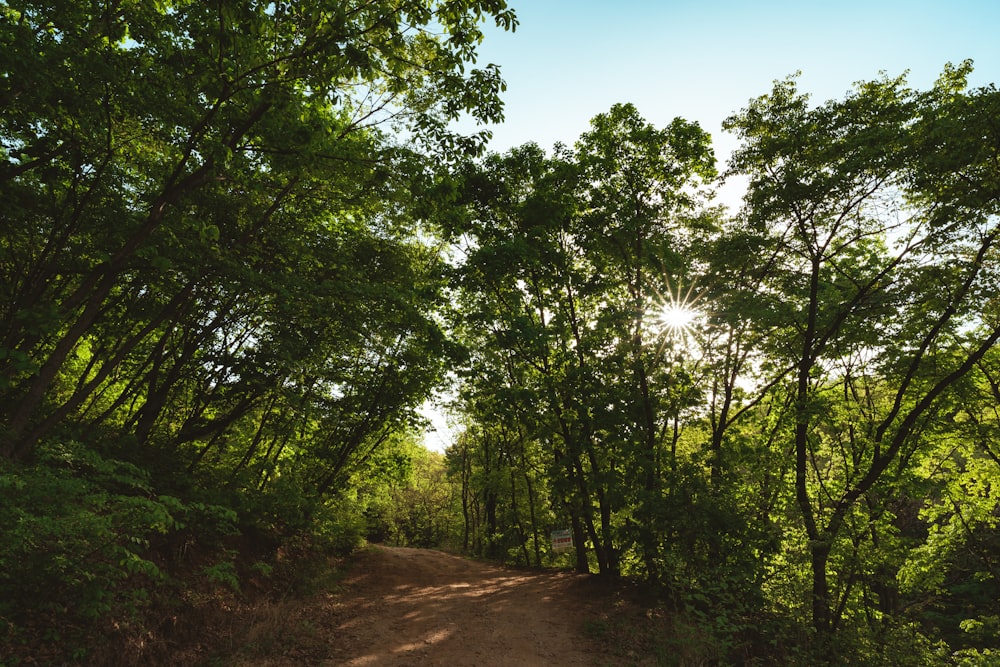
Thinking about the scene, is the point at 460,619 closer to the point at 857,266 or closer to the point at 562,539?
the point at 562,539

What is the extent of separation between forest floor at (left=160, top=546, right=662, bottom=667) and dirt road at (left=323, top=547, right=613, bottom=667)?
0.9 inches

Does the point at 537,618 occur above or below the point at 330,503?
below

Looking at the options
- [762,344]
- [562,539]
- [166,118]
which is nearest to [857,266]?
[762,344]

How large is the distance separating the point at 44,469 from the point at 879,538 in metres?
19.2

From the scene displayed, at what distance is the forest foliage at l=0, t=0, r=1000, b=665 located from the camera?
5789 mm

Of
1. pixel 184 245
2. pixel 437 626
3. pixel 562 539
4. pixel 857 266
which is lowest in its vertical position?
pixel 437 626

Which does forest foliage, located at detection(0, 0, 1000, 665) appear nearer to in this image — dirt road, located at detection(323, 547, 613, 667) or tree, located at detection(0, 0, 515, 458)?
tree, located at detection(0, 0, 515, 458)

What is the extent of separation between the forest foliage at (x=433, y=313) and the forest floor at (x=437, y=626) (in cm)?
126

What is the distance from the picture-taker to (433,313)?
14094mm

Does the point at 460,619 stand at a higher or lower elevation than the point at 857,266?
lower

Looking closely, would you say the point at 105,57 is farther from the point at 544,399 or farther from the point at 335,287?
the point at 544,399

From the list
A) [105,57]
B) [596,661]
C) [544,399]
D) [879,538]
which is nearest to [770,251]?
[544,399]

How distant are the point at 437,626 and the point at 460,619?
76 centimetres

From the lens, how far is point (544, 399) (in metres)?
13.8
